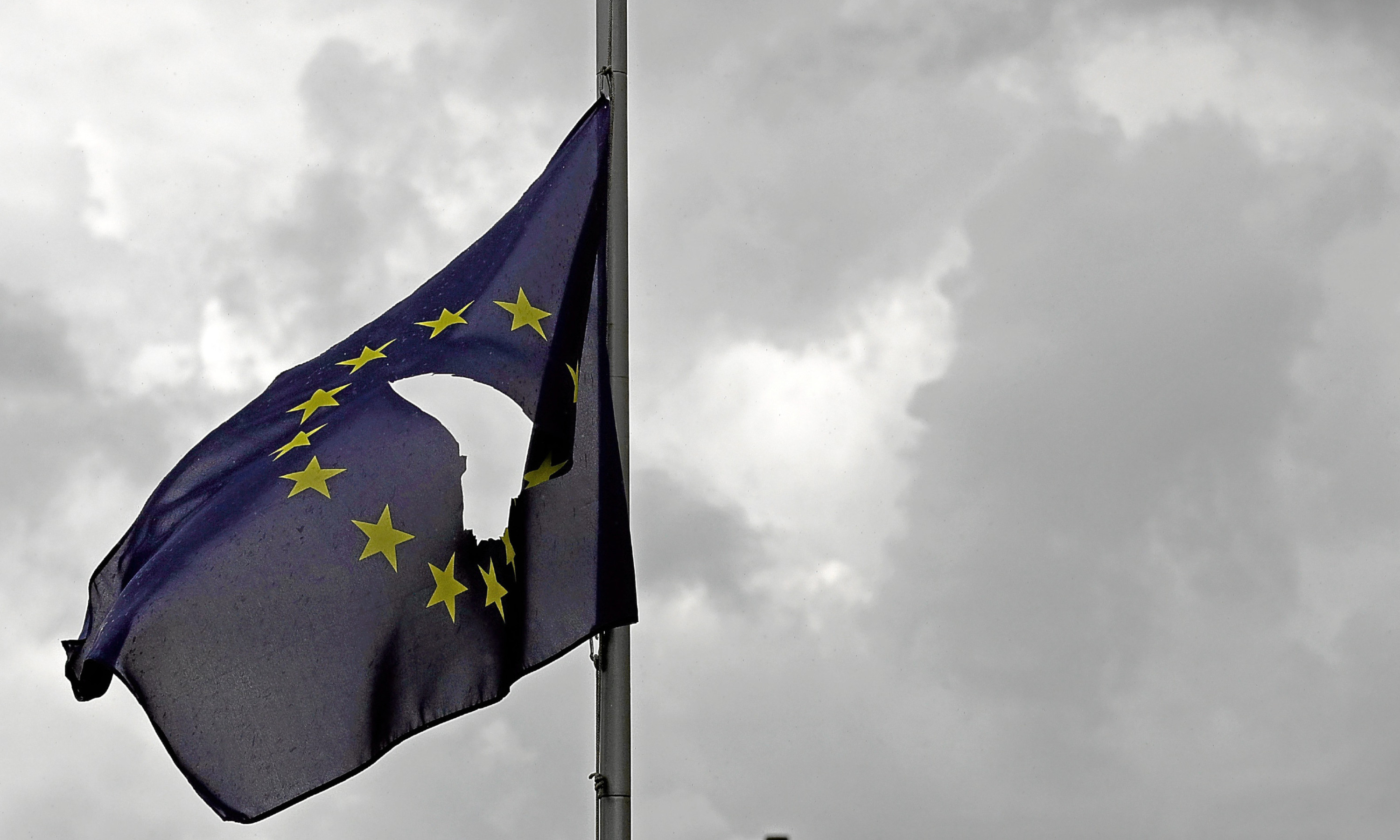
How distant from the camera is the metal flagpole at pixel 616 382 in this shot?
41.2 feet

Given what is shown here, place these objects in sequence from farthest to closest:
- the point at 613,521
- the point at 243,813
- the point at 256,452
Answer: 1. the point at 256,452
2. the point at 613,521
3. the point at 243,813

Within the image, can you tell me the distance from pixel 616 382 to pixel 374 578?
7.94ft

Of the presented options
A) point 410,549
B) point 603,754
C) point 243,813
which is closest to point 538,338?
point 410,549

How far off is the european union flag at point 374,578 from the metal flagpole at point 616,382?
0.35 metres

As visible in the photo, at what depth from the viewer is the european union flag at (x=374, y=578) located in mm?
12141

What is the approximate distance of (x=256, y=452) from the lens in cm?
1367

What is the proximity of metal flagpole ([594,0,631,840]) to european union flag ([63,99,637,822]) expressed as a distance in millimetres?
348

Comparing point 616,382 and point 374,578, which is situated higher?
point 616,382

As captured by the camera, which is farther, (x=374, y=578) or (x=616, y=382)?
(x=616, y=382)

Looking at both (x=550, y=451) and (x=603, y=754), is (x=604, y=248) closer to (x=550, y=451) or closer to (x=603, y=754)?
(x=550, y=451)

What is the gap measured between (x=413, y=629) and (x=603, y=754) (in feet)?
5.15

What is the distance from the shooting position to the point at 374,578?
12.4m

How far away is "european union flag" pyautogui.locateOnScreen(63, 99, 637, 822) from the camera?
12141mm

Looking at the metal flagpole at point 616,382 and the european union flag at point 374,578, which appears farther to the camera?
the metal flagpole at point 616,382
